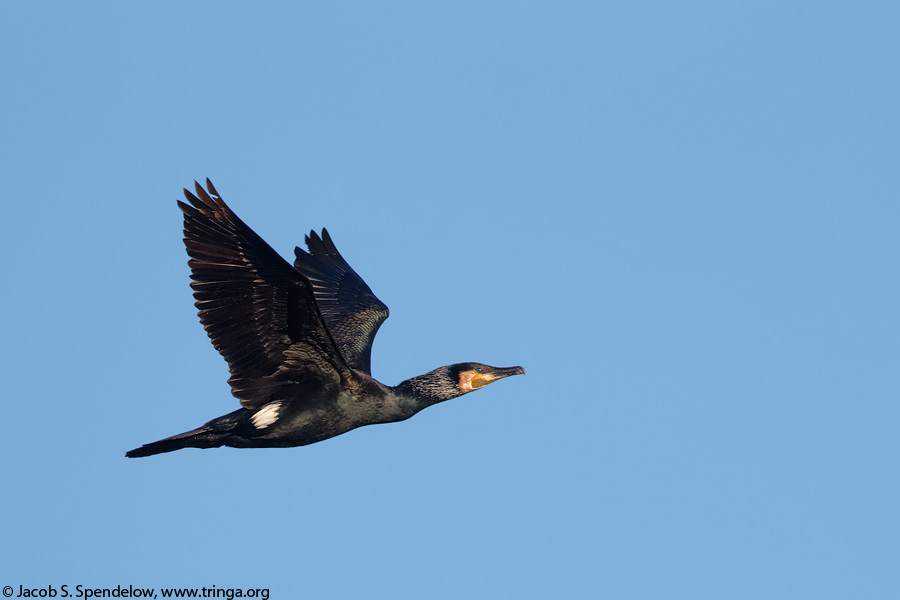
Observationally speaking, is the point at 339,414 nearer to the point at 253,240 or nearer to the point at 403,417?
the point at 403,417

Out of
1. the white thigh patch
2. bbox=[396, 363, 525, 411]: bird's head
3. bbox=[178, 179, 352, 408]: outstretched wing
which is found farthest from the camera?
bbox=[396, 363, 525, 411]: bird's head

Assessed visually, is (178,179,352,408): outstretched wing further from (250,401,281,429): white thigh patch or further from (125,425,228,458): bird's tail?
(125,425,228,458): bird's tail

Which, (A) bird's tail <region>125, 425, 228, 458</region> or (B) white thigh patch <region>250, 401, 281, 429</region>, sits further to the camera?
(B) white thigh patch <region>250, 401, 281, 429</region>

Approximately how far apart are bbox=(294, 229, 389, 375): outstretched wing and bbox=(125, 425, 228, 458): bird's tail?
2.62 meters

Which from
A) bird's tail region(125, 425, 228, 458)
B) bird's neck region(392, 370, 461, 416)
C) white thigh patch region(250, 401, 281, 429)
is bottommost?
bird's tail region(125, 425, 228, 458)

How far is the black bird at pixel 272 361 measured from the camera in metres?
10.8

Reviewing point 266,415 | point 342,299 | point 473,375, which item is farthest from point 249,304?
point 342,299

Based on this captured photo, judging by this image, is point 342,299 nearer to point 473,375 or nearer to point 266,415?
point 473,375

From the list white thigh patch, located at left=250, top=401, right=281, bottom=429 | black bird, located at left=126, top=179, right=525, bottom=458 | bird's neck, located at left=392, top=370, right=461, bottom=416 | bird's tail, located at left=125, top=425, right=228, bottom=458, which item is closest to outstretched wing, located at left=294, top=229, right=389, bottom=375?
black bird, located at left=126, top=179, right=525, bottom=458

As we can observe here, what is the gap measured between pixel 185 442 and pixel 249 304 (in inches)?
73.6

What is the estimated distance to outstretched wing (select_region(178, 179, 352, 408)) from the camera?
422 inches

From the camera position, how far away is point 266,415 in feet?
38.8

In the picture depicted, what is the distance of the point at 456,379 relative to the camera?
12930 mm

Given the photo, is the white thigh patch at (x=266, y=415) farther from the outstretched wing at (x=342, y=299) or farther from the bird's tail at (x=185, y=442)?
the outstretched wing at (x=342, y=299)
